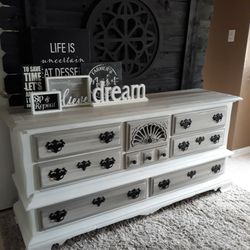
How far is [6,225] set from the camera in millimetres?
1784

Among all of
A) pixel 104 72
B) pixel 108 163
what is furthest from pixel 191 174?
pixel 104 72

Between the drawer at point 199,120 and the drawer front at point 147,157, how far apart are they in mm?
161

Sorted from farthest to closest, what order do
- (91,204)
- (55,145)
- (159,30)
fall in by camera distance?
(159,30) → (91,204) → (55,145)

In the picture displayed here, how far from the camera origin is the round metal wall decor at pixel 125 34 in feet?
6.05

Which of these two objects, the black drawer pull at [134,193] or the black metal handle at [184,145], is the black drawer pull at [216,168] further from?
the black drawer pull at [134,193]

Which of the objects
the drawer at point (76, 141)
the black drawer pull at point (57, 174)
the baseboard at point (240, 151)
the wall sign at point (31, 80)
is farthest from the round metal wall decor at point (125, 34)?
the baseboard at point (240, 151)

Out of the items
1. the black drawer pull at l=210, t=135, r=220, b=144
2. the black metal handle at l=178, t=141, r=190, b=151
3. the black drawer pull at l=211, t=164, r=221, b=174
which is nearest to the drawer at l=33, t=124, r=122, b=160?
the black metal handle at l=178, t=141, r=190, b=151

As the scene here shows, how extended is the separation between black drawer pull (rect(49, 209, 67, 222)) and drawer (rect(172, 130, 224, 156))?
817 millimetres

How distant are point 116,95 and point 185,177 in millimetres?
776

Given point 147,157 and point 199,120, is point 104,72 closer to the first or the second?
point 147,157

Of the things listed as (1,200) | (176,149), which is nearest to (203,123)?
(176,149)

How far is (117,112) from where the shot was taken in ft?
5.24

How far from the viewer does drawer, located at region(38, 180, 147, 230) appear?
60.4 inches

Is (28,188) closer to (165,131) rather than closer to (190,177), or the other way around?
(165,131)
